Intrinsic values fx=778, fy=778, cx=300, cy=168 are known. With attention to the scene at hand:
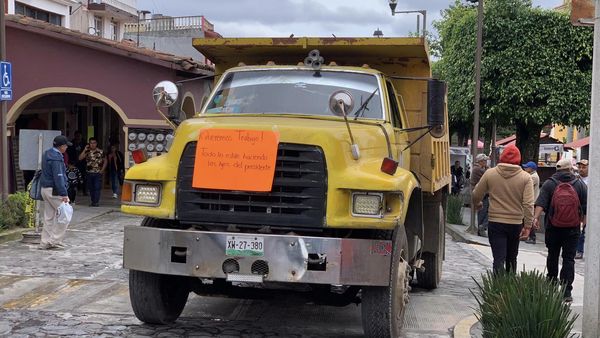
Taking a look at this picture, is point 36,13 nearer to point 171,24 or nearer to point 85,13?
point 85,13

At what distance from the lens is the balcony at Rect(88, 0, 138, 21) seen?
31000mm

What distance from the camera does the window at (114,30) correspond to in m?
33.5

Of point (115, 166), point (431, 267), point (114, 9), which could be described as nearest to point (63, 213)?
point (431, 267)

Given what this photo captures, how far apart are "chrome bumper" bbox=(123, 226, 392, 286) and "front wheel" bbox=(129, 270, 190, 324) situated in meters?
0.60

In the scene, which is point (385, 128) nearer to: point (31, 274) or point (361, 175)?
point (361, 175)

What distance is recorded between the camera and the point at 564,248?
8.64 m

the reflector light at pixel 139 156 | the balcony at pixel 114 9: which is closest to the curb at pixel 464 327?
the reflector light at pixel 139 156

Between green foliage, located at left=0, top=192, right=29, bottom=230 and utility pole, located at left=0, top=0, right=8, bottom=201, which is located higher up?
utility pole, located at left=0, top=0, right=8, bottom=201

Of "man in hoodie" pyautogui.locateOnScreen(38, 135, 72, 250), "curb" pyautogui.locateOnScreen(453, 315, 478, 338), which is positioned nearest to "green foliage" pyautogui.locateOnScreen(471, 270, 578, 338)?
"curb" pyautogui.locateOnScreen(453, 315, 478, 338)

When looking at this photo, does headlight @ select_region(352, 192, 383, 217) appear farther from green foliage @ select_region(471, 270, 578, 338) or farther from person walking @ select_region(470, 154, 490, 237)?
person walking @ select_region(470, 154, 490, 237)

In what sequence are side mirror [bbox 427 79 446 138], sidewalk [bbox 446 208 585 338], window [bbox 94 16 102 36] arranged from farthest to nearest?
window [bbox 94 16 102 36]
sidewalk [bbox 446 208 585 338]
side mirror [bbox 427 79 446 138]

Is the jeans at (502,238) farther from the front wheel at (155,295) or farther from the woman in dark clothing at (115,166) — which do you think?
the woman in dark clothing at (115,166)

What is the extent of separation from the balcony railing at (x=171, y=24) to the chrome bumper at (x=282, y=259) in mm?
27903

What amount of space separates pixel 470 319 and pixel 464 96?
17.4 metres
